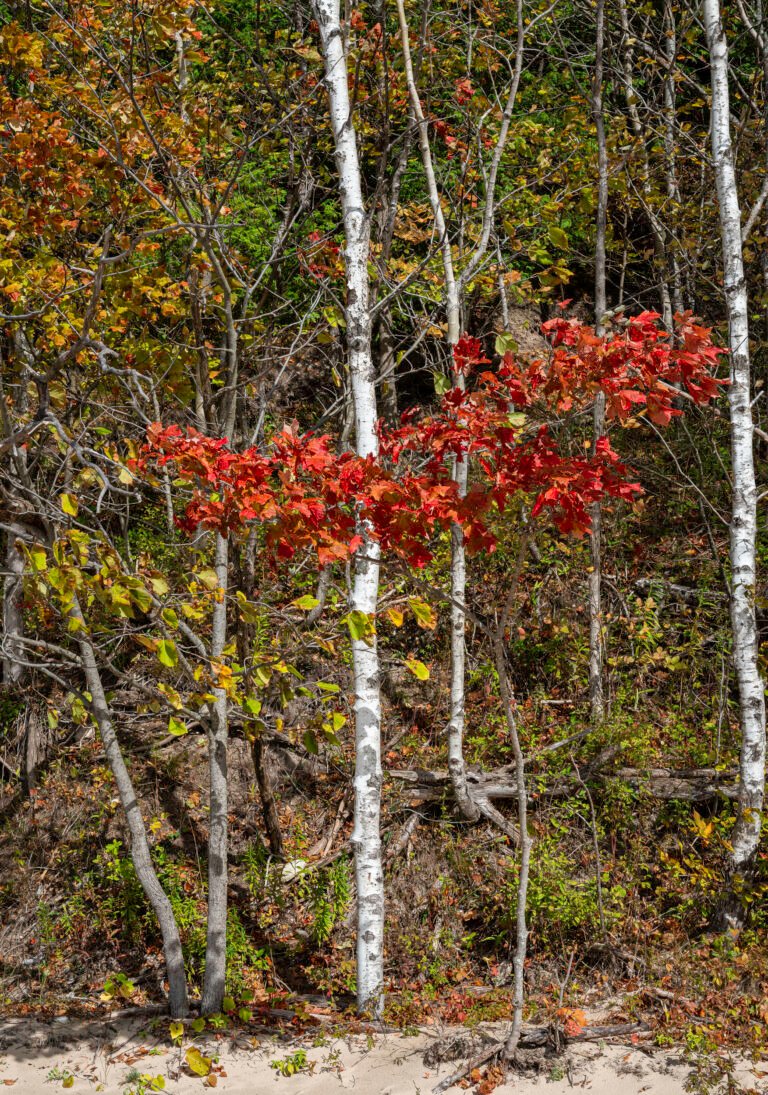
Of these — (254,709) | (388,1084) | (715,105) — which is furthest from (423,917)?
(715,105)

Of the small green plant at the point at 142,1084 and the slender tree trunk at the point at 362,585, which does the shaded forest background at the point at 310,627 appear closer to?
the slender tree trunk at the point at 362,585

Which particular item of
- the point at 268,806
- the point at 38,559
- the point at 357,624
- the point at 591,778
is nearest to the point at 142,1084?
the point at 268,806

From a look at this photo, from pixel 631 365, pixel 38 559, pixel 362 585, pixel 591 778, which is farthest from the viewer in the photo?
pixel 591 778

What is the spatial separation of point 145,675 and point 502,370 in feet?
15.4

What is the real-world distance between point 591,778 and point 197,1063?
10.3 feet

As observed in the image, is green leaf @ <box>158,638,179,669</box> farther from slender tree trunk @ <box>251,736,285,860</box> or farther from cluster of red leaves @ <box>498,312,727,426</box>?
slender tree trunk @ <box>251,736,285,860</box>

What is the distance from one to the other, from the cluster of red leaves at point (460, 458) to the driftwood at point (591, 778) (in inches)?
111

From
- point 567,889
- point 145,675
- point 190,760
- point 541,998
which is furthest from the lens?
point 145,675

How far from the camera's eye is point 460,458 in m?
4.07

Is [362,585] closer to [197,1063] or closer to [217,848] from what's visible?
[217,848]

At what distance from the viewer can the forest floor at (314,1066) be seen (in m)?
4.27

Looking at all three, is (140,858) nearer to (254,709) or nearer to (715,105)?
(254,709)

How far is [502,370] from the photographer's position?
392 centimetres

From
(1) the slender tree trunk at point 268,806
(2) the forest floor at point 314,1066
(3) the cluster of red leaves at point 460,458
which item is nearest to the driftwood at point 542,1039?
(2) the forest floor at point 314,1066
